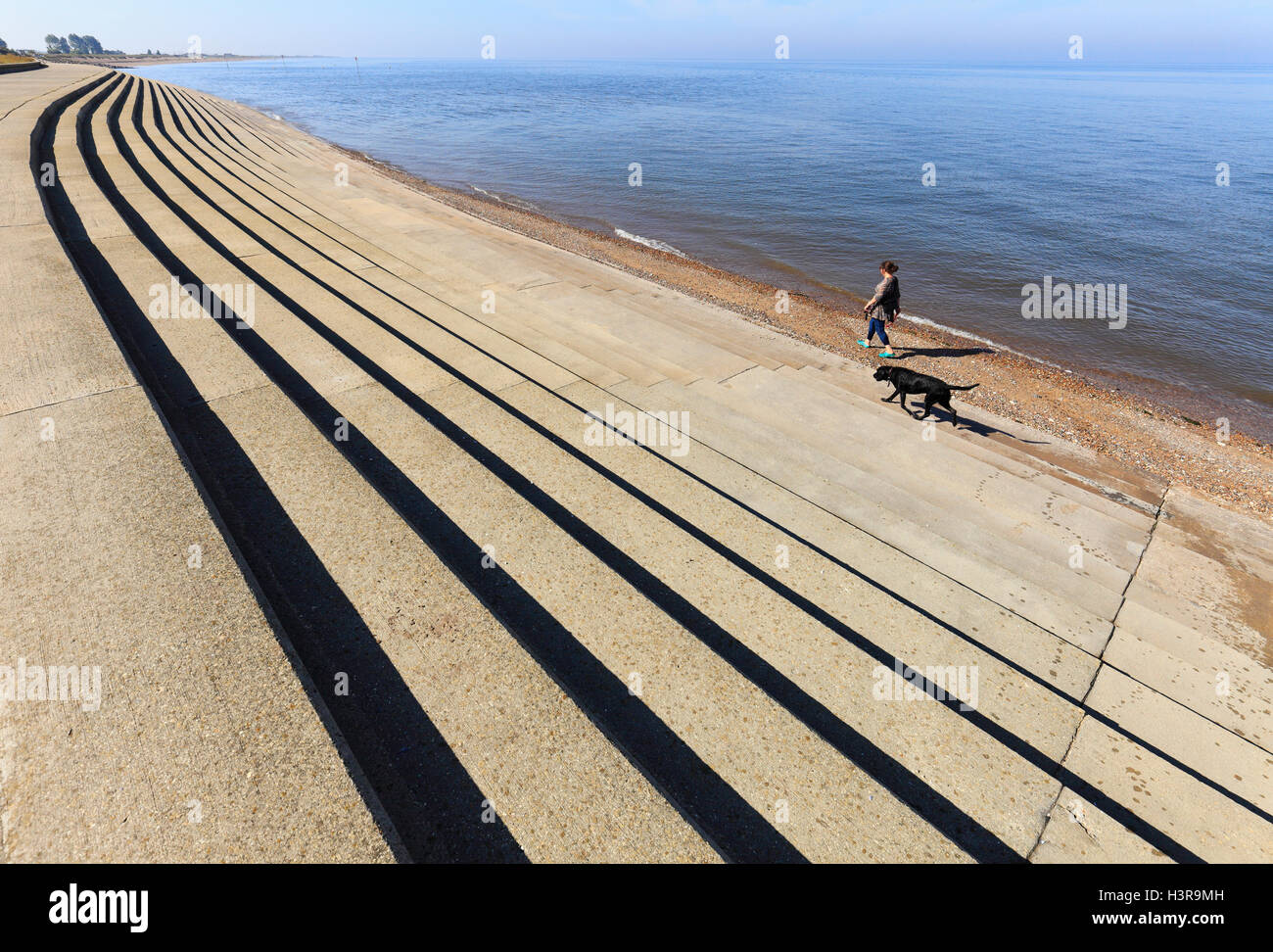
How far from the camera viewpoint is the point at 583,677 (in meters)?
4.80

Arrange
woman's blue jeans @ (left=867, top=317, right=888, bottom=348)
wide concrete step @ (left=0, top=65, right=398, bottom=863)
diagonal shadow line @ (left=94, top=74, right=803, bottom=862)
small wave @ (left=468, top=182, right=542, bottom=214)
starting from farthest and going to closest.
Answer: small wave @ (left=468, top=182, right=542, bottom=214) → woman's blue jeans @ (left=867, top=317, right=888, bottom=348) → diagonal shadow line @ (left=94, top=74, right=803, bottom=862) → wide concrete step @ (left=0, top=65, right=398, bottom=863)

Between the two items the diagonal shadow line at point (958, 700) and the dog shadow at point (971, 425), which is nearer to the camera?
the diagonal shadow line at point (958, 700)

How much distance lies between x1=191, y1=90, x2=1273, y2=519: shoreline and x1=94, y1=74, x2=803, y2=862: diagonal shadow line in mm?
10088

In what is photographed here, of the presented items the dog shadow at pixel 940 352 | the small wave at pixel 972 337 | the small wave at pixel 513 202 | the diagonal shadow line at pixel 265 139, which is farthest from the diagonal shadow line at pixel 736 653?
the diagonal shadow line at pixel 265 139

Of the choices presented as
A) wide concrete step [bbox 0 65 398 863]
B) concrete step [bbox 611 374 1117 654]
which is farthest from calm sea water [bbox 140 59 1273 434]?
wide concrete step [bbox 0 65 398 863]

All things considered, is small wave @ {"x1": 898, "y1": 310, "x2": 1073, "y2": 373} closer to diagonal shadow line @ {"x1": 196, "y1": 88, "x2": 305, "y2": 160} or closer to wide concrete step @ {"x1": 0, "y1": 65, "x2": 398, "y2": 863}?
wide concrete step @ {"x1": 0, "y1": 65, "x2": 398, "y2": 863}

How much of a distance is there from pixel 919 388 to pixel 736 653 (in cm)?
681

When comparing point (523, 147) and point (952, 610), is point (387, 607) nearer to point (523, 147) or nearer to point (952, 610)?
point (952, 610)

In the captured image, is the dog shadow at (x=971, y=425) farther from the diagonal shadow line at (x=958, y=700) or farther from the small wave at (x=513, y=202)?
the small wave at (x=513, y=202)

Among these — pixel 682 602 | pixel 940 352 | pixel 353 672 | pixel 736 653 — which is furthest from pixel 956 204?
pixel 353 672

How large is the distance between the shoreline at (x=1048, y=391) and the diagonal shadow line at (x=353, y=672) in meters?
11.4

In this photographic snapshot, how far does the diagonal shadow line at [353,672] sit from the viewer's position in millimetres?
3592

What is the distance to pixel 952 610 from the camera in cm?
594

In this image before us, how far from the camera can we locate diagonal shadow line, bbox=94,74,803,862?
389 cm
